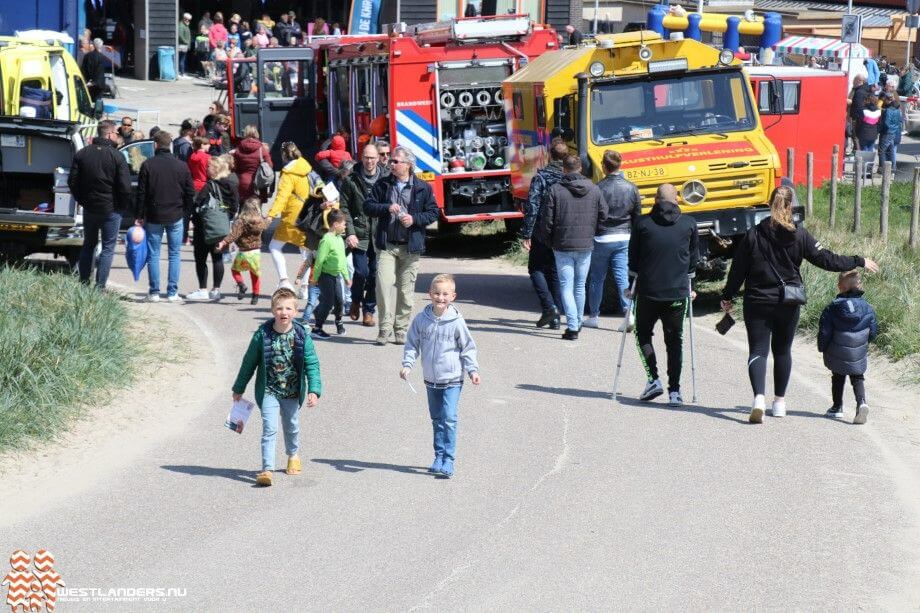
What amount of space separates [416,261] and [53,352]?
12.4ft

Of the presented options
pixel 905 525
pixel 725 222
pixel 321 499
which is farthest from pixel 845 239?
pixel 321 499

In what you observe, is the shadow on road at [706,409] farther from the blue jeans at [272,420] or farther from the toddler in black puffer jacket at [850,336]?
the blue jeans at [272,420]

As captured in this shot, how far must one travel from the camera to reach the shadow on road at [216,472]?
9.23 m

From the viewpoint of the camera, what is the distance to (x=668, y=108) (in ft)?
51.7

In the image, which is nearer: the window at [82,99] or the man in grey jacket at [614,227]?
the man in grey jacket at [614,227]

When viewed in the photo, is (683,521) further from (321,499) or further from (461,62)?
(461,62)

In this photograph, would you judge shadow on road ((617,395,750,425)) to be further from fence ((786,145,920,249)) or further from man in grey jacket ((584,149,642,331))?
fence ((786,145,920,249))

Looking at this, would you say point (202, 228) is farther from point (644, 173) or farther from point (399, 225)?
point (644, 173)

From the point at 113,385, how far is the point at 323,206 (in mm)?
3450

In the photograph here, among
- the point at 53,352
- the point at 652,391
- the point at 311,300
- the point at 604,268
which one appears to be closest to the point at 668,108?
the point at 604,268

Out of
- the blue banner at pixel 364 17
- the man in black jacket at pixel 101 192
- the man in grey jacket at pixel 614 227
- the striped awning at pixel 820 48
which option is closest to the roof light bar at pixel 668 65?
the man in grey jacket at pixel 614 227

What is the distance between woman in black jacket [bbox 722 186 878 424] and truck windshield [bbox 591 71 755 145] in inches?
192

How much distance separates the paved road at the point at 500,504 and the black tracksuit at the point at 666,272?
0.48 meters

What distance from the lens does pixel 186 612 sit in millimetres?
6816
